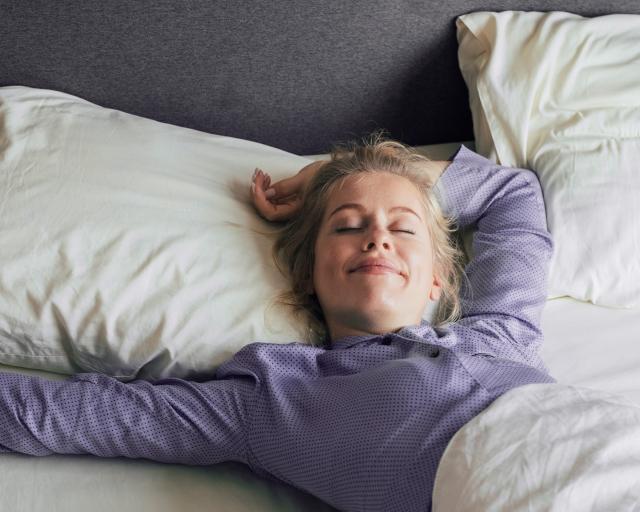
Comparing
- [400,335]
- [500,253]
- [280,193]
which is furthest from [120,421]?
[500,253]

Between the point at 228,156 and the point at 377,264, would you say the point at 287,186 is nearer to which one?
the point at 228,156

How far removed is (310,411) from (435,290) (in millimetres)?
391

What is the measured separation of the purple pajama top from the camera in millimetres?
1299

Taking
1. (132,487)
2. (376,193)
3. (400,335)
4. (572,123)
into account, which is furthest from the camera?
(572,123)

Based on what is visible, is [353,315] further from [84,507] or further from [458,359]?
[84,507]

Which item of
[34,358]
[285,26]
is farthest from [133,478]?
[285,26]

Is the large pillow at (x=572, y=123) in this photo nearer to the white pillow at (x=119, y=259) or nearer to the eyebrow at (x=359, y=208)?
the eyebrow at (x=359, y=208)

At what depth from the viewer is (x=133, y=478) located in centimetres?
138

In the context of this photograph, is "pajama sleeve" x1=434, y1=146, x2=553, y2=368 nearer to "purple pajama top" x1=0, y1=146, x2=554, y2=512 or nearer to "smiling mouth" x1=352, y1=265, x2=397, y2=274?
"purple pajama top" x1=0, y1=146, x2=554, y2=512

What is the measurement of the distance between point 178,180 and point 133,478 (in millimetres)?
554

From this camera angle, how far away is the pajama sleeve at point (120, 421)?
4.49 ft

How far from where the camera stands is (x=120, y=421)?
1.38 m

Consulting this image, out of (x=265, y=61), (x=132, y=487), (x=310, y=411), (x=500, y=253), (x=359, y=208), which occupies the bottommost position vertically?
(x=132, y=487)

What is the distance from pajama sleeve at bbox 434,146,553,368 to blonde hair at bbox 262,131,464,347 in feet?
0.14
